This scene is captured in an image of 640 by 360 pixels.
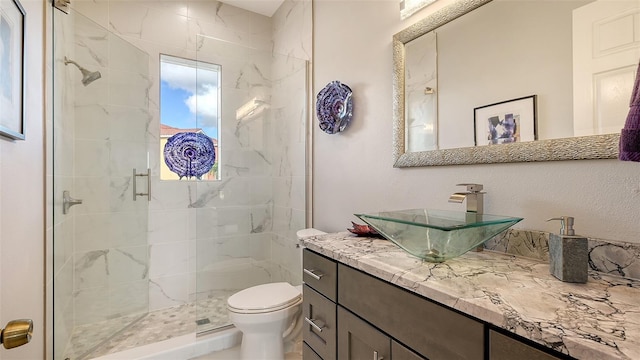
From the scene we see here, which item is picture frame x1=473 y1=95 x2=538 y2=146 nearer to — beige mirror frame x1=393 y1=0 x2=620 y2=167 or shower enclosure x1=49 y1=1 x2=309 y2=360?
beige mirror frame x1=393 y1=0 x2=620 y2=167

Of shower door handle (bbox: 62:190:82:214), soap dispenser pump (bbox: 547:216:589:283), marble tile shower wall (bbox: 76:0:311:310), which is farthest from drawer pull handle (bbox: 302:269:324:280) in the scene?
shower door handle (bbox: 62:190:82:214)

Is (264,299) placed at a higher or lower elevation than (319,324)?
lower

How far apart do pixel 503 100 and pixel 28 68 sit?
2006 mm

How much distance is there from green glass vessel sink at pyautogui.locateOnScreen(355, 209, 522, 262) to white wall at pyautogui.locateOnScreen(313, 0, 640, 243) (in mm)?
158

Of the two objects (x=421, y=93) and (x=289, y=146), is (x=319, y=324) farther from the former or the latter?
(x=289, y=146)

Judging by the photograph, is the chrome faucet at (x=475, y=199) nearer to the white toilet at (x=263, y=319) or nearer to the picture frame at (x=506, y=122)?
the picture frame at (x=506, y=122)

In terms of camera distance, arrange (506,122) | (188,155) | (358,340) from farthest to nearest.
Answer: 1. (188,155)
2. (506,122)
3. (358,340)

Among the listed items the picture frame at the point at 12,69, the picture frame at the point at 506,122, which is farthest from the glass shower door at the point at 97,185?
the picture frame at the point at 506,122

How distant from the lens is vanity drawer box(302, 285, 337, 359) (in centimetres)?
110

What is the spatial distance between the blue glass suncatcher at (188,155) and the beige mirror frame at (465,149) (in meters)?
1.54

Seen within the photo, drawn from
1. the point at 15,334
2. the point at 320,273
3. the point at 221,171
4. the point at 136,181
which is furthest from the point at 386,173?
the point at 136,181

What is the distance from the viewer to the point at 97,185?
211 cm

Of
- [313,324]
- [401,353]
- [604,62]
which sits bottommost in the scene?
[313,324]

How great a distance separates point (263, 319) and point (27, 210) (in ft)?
3.98
